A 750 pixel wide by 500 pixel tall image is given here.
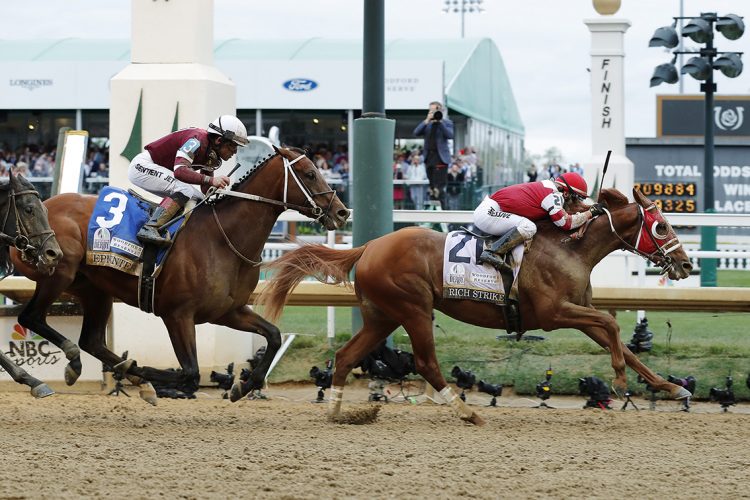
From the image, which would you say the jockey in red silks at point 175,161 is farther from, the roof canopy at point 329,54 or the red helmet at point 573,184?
the roof canopy at point 329,54

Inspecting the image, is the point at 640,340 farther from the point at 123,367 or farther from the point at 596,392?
the point at 123,367

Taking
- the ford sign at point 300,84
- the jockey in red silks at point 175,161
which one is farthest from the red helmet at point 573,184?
the ford sign at point 300,84

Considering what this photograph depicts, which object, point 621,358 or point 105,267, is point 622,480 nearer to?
point 621,358

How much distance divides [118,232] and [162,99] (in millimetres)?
2841

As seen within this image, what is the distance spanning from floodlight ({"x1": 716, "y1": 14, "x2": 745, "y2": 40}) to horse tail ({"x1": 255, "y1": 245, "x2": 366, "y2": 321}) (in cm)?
1031

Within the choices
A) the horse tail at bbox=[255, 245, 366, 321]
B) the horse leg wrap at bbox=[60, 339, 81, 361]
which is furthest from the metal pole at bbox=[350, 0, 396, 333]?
the horse leg wrap at bbox=[60, 339, 81, 361]

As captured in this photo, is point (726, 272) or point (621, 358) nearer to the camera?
point (621, 358)

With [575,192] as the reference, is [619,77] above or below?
above

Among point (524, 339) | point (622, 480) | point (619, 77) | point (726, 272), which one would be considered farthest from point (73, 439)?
point (726, 272)

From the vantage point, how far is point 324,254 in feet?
28.0

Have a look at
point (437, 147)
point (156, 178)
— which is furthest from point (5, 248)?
point (437, 147)

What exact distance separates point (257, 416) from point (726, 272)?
516 inches

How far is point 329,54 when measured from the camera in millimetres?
25172

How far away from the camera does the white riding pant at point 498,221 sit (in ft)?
26.5
